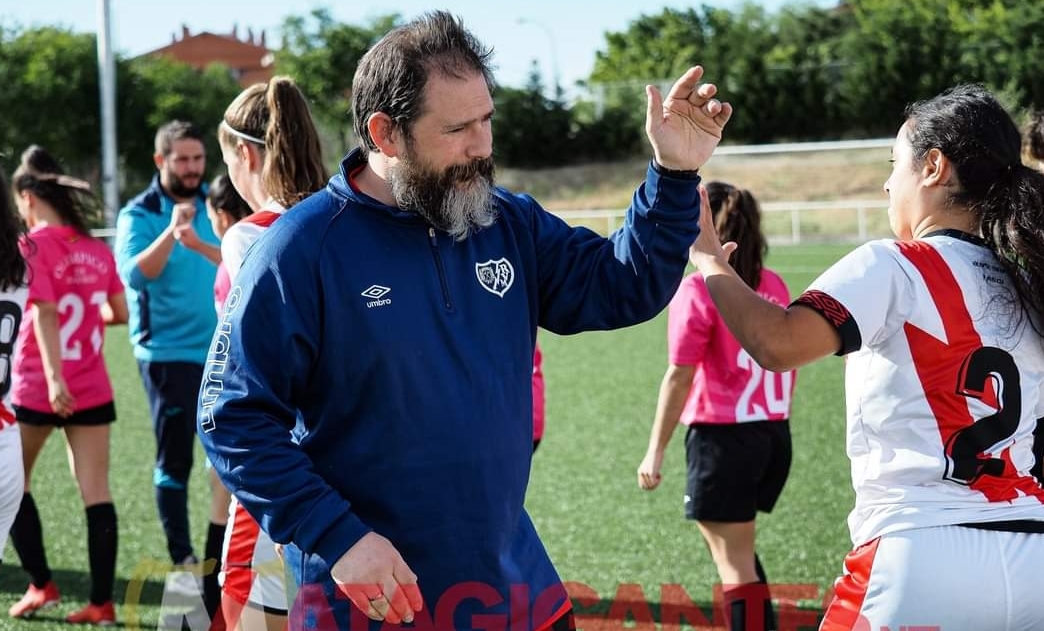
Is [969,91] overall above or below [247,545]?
above

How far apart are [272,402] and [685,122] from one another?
1.01 meters

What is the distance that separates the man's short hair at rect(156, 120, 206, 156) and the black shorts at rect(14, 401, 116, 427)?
1.27m

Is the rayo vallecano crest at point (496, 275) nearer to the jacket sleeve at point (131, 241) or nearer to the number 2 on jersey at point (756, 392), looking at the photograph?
the number 2 on jersey at point (756, 392)

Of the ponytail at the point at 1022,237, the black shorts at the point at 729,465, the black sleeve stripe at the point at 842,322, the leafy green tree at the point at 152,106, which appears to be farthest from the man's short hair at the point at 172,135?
the leafy green tree at the point at 152,106

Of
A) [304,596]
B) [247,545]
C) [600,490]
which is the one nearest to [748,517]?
[247,545]

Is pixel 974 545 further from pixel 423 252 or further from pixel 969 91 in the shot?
pixel 423 252

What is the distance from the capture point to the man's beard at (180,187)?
5.78m

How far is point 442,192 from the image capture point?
7.85 feet

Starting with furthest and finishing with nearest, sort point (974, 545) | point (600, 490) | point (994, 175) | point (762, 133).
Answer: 1. point (762, 133)
2. point (600, 490)
3. point (994, 175)
4. point (974, 545)

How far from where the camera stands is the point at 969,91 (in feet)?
8.78

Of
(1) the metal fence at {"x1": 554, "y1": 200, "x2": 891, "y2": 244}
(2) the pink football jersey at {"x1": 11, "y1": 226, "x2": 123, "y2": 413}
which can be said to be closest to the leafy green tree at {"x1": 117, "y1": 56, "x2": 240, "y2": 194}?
(1) the metal fence at {"x1": 554, "y1": 200, "x2": 891, "y2": 244}

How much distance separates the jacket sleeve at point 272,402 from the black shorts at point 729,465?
2210mm

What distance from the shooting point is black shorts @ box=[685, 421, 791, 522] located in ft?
13.8

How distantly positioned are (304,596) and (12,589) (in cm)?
380
